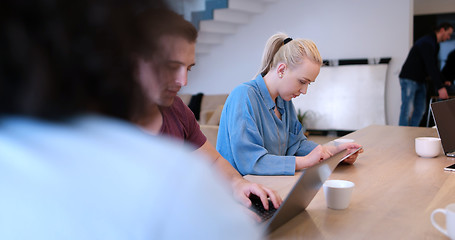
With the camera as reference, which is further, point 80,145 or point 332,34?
point 332,34

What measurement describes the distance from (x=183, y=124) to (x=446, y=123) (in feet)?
3.93

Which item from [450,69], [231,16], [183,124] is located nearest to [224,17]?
[231,16]

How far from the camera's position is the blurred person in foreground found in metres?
0.28

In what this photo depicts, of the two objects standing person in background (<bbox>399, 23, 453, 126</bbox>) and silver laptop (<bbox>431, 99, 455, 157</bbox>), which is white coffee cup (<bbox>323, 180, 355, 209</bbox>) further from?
standing person in background (<bbox>399, 23, 453, 126</bbox>)

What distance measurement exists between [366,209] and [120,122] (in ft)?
2.72

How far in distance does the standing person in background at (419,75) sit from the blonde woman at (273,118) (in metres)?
3.60

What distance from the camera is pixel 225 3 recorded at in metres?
5.85

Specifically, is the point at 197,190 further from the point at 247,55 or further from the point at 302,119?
the point at 247,55

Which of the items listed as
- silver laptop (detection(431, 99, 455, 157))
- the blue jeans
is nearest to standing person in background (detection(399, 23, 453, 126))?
the blue jeans

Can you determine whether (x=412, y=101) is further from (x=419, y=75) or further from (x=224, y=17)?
(x=224, y=17)

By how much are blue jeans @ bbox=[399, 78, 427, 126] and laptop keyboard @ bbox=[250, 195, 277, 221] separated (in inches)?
175

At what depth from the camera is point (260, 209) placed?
39.5 inches

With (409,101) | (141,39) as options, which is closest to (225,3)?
(409,101)

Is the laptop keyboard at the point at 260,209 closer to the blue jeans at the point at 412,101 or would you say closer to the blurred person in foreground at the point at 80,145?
the blurred person in foreground at the point at 80,145
